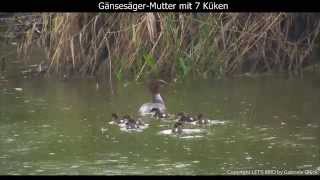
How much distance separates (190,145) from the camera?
8195 millimetres

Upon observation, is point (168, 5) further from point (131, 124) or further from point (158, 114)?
point (131, 124)

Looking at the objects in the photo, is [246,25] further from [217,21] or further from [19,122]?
[19,122]

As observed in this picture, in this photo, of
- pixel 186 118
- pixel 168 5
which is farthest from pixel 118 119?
pixel 168 5

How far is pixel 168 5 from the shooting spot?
10359mm

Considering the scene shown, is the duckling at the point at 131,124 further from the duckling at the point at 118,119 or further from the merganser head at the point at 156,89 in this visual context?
the merganser head at the point at 156,89

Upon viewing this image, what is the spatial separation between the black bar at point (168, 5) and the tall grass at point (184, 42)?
1.45 ft

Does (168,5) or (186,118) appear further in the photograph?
(168,5)

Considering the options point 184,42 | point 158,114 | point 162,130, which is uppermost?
point 184,42

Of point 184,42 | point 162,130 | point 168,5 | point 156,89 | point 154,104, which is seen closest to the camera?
point 162,130

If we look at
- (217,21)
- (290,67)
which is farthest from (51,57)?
(290,67)

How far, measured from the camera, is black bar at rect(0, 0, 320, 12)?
10227 mm

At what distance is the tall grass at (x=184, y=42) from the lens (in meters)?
11.2

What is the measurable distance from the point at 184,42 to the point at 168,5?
1.07 meters

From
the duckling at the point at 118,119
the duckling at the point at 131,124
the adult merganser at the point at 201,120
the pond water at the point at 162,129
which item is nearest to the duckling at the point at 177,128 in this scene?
the pond water at the point at 162,129
